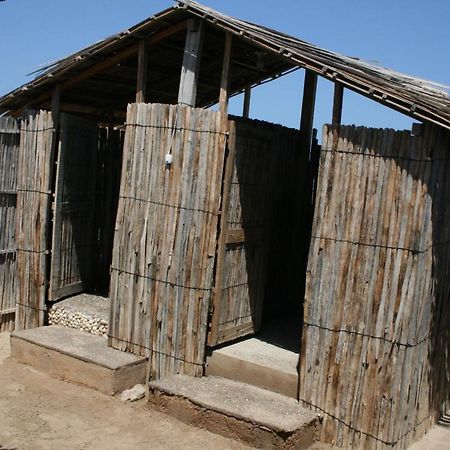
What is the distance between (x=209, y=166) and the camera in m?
7.99

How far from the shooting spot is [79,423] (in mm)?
7473

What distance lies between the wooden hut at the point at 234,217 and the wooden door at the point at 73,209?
33mm

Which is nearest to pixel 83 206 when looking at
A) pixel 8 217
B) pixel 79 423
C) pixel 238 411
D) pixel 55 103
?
pixel 8 217

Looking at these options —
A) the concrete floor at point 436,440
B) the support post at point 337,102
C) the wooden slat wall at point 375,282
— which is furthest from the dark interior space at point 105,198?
the concrete floor at point 436,440

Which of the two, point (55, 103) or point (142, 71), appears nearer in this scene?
point (142, 71)

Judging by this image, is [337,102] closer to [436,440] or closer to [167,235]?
[167,235]

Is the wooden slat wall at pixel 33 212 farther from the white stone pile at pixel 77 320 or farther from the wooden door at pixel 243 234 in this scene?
the wooden door at pixel 243 234

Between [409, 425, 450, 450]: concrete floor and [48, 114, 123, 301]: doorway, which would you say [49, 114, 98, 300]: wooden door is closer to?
[48, 114, 123, 301]: doorway

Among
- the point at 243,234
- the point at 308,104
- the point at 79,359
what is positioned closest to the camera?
the point at 79,359

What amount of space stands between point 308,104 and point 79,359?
18.3 feet

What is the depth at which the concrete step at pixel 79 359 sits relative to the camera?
823cm

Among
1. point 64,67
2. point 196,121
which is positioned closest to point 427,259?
point 196,121

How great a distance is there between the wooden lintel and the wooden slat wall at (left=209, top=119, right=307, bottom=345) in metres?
1.54

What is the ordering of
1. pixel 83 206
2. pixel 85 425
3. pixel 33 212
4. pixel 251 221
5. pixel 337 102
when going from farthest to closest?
pixel 83 206 < pixel 33 212 < pixel 251 221 < pixel 85 425 < pixel 337 102
